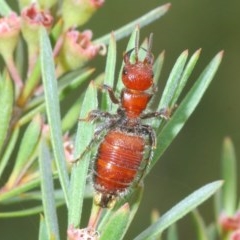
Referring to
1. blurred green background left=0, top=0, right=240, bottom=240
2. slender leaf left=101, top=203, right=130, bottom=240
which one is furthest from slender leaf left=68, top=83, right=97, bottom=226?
blurred green background left=0, top=0, right=240, bottom=240

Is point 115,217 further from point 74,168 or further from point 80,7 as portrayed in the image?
point 80,7

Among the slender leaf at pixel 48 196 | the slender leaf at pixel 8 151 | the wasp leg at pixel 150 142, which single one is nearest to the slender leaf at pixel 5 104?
the slender leaf at pixel 8 151

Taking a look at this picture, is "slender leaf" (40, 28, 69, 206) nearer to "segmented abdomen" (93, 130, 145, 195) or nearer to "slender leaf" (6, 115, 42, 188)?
"segmented abdomen" (93, 130, 145, 195)

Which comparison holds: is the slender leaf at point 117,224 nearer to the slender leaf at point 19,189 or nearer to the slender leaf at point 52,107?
the slender leaf at point 52,107

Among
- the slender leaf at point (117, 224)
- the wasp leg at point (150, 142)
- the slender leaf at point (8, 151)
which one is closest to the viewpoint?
the slender leaf at point (117, 224)

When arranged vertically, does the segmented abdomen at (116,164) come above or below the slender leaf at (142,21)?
below

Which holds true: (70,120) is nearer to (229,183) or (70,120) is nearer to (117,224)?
(229,183)
